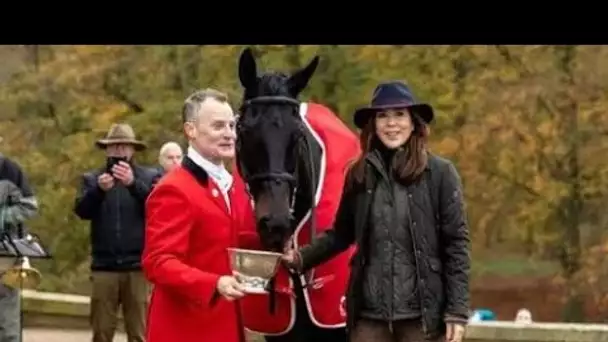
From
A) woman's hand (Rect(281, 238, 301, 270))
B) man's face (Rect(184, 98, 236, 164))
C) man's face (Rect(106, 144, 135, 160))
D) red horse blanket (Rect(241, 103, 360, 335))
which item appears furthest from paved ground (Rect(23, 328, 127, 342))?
man's face (Rect(184, 98, 236, 164))

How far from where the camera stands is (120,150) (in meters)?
10.8

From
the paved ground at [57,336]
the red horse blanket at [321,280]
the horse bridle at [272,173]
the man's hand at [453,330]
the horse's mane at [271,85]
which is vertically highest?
the horse's mane at [271,85]

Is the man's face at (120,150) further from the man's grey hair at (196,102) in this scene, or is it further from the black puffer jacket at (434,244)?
the black puffer jacket at (434,244)

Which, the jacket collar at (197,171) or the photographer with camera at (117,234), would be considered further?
the photographer with camera at (117,234)

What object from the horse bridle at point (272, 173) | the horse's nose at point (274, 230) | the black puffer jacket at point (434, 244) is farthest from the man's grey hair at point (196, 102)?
the black puffer jacket at point (434, 244)

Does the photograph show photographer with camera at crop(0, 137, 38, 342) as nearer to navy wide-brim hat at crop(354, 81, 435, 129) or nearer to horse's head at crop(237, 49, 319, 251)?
horse's head at crop(237, 49, 319, 251)

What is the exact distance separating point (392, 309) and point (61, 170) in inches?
601

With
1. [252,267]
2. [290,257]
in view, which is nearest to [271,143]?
[290,257]

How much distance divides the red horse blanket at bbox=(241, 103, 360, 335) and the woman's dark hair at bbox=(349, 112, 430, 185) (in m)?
0.32

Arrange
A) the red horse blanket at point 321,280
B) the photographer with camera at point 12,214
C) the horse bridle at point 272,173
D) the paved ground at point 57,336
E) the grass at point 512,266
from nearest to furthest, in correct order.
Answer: the horse bridle at point 272,173 < the red horse blanket at point 321,280 < the photographer with camera at point 12,214 < the paved ground at point 57,336 < the grass at point 512,266

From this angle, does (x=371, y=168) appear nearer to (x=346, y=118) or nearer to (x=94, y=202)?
(x=94, y=202)

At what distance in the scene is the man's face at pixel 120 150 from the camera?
10.8 meters

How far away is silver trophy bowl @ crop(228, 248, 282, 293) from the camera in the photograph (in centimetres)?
516
